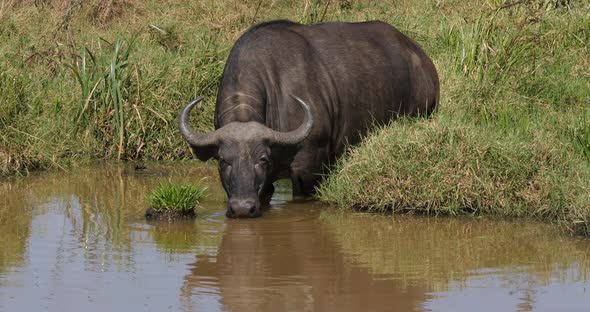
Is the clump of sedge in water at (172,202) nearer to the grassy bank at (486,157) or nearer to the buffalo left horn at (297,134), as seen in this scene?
the buffalo left horn at (297,134)

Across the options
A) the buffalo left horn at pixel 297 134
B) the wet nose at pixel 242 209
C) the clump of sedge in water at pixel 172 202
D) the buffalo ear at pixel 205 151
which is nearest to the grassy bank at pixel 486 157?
→ the buffalo left horn at pixel 297 134

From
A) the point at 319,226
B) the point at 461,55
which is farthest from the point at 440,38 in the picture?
the point at 319,226

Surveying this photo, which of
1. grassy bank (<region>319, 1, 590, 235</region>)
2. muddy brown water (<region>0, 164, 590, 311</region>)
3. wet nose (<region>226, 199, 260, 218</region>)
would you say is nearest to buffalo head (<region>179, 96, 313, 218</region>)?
wet nose (<region>226, 199, 260, 218</region>)

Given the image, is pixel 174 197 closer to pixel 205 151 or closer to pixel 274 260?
pixel 205 151

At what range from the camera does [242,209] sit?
29.4ft

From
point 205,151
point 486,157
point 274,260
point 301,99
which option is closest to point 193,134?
point 205,151

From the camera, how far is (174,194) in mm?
8867

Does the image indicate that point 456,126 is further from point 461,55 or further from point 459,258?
point 461,55

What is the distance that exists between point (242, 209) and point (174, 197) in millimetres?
488

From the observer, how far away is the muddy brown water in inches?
264

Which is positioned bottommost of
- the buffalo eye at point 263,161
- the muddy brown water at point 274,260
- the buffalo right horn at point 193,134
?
the muddy brown water at point 274,260

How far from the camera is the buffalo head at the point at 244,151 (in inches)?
356

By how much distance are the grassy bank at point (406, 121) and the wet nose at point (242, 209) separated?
74cm

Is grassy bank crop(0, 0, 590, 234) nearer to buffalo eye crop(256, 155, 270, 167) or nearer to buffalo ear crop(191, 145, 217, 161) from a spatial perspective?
buffalo eye crop(256, 155, 270, 167)
